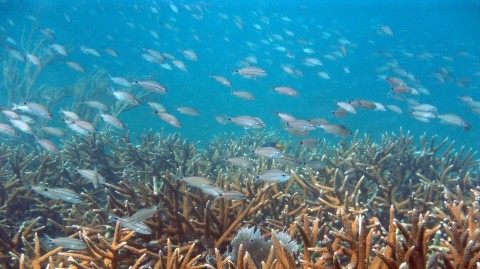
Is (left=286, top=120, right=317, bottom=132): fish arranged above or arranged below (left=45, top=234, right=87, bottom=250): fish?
above

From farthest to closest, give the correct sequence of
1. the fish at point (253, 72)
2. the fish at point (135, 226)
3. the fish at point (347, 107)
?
1. the fish at point (253, 72)
2. the fish at point (347, 107)
3. the fish at point (135, 226)

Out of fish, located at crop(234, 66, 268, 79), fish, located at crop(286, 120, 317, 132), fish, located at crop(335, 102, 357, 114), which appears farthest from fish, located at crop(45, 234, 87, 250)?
fish, located at crop(335, 102, 357, 114)

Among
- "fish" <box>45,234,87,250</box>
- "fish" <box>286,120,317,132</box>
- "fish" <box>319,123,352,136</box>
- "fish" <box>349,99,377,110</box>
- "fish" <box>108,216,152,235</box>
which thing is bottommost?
"fish" <box>45,234,87,250</box>

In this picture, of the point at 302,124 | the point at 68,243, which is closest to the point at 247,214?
the point at 68,243

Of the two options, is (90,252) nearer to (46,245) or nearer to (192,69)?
(46,245)

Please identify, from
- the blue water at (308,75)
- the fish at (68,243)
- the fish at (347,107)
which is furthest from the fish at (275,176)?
the blue water at (308,75)

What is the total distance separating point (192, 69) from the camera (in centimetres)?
6831

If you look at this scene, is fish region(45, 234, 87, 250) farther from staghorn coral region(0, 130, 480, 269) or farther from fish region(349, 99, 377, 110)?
fish region(349, 99, 377, 110)

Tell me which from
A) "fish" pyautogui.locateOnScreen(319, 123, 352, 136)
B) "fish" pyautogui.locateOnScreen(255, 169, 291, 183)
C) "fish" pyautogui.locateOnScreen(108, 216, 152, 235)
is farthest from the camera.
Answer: "fish" pyautogui.locateOnScreen(319, 123, 352, 136)

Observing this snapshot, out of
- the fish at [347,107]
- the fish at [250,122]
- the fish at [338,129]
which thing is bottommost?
the fish at [250,122]

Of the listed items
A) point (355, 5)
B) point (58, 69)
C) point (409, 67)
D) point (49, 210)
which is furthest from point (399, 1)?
point (49, 210)

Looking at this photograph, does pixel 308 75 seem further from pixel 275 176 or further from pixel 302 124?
pixel 275 176

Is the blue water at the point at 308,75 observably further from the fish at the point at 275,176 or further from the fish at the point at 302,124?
the fish at the point at 275,176

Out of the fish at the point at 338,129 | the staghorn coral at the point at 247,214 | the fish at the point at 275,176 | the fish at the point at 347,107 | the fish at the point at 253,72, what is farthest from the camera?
the fish at the point at 253,72
